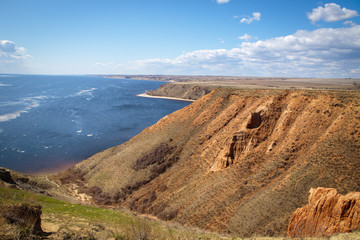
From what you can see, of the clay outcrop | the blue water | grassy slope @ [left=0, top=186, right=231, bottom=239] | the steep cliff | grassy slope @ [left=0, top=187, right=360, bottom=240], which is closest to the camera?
grassy slope @ [left=0, top=187, right=360, bottom=240]

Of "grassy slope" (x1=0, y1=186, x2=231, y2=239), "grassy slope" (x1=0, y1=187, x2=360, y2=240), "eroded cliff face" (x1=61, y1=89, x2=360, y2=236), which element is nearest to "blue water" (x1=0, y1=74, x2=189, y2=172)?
"eroded cliff face" (x1=61, y1=89, x2=360, y2=236)

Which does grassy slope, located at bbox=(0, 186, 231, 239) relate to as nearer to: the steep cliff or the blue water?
the blue water

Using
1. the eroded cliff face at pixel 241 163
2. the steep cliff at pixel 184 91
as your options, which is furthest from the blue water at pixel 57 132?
the steep cliff at pixel 184 91

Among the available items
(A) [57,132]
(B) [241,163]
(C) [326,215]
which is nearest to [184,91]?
(A) [57,132]

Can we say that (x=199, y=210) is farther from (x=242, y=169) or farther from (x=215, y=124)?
(x=215, y=124)

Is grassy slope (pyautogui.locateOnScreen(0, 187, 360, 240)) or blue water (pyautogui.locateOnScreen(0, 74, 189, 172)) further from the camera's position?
blue water (pyautogui.locateOnScreen(0, 74, 189, 172))

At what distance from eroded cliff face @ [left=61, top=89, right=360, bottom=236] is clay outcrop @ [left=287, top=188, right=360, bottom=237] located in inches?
59.9

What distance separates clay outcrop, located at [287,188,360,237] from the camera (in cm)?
1419

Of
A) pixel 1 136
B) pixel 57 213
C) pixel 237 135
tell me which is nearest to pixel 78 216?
pixel 57 213

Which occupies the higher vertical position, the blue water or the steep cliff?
the steep cliff

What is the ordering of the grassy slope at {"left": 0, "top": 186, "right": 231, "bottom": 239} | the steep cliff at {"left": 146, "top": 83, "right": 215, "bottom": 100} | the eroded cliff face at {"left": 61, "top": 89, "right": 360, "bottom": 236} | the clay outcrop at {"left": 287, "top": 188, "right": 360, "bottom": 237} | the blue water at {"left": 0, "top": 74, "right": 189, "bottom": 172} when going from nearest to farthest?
1. the grassy slope at {"left": 0, "top": 186, "right": 231, "bottom": 239}
2. the clay outcrop at {"left": 287, "top": 188, "right": 360, "bottom": 237}
3. the eroded cliff face at {"left": 61, "top": 89, "right": 360, "bottom": 236}
4. the blue water at {"left": 0, "top": 74, "right": 189, "bottom": 172}
5. the steep cliff at {"left": 146, "top": 83, "right": 215, "bottom": 100}

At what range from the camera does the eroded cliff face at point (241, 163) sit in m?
19.6

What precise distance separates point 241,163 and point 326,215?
449 inches

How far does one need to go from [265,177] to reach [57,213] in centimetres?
1948
